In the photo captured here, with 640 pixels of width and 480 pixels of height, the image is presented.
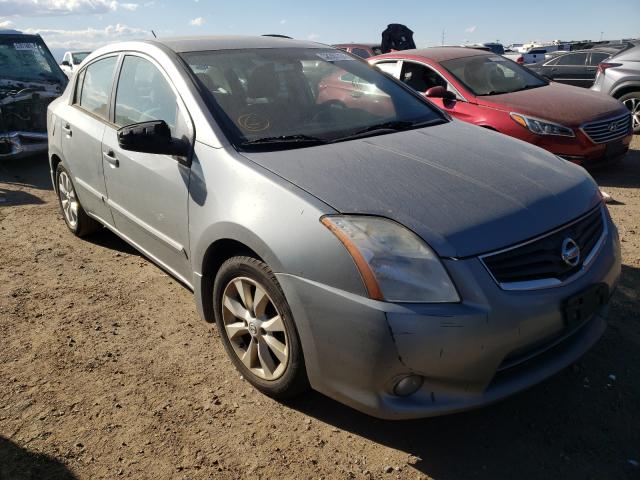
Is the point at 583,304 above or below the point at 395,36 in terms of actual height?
below

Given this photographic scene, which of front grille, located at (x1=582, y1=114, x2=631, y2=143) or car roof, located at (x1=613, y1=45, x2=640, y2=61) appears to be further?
car roof, located at (x1=613, y1=45, x2=640, y2=61)

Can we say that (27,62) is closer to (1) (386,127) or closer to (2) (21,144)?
(2) (21,144)

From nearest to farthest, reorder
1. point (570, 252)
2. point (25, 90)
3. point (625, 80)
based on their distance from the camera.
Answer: point (570, 252)
point (25, 90)
point (625, 80)

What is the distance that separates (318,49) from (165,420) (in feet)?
8.49

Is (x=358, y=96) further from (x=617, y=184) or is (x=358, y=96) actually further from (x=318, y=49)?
(x=617, y=184)

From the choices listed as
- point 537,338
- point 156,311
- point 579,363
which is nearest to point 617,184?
point 579,363

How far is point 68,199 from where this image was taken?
488 cm

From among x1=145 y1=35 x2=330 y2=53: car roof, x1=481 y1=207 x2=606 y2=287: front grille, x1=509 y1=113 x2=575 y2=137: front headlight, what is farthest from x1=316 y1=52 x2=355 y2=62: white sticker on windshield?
x1=509 y1=113 x2=575 y2=137: front headlight

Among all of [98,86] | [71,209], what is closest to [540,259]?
[98,86]

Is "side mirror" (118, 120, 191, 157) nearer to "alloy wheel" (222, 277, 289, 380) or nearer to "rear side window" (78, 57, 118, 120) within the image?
"alloy wheel" (222, 277, 289, 380)

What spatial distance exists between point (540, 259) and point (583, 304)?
Answer: 301 mm

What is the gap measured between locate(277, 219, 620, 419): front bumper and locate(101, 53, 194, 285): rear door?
101 cm

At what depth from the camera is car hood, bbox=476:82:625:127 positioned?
616 centimetres

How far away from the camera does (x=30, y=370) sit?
3.01 metres
